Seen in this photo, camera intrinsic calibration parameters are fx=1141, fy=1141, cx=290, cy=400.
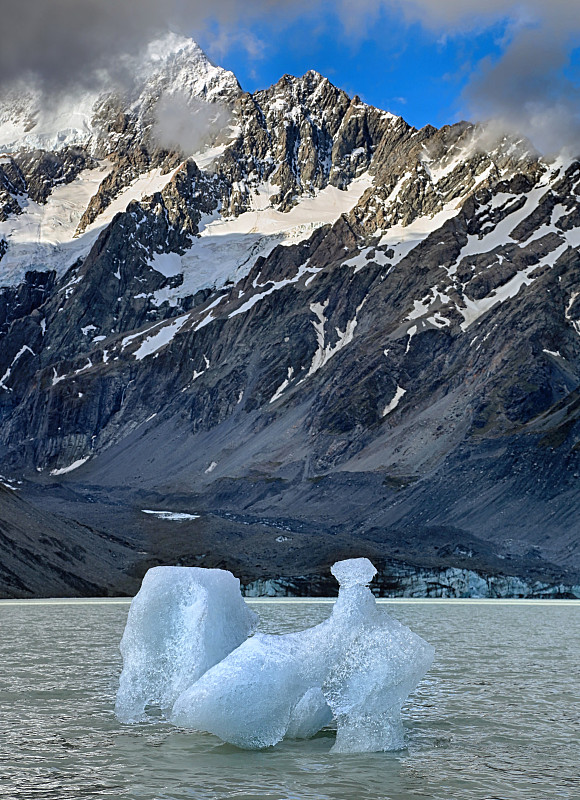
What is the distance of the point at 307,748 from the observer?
25.2 meters

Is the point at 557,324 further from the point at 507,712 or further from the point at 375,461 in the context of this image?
the point at 507,712

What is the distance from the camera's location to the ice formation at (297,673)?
24.1m

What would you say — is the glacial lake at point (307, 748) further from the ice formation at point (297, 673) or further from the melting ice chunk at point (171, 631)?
the melting ice chunk at point (171, 631)

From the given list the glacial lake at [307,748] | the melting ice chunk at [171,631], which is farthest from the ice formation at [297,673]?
the glacial lake at [307,748]

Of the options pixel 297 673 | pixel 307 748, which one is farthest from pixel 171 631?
pixel 307 748

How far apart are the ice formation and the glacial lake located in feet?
1.84

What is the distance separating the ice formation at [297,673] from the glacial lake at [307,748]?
562 millimetres

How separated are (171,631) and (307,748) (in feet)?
17.1

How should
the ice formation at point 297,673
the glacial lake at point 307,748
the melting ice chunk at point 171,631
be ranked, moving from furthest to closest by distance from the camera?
1. the melting ice chunk at point 171,631
2. the ice formation at point 297,673
3. the glacial lake at point 307,748

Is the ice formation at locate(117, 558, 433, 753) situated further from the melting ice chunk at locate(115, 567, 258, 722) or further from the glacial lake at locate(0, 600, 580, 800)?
the glacial lake at locate(0, 600, 580, 800)

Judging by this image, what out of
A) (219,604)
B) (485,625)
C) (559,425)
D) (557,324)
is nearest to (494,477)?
(559,425)

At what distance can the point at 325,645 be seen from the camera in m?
25.7

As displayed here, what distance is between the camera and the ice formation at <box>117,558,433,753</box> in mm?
24062

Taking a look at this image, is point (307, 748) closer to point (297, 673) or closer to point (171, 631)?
point (297, 673)
